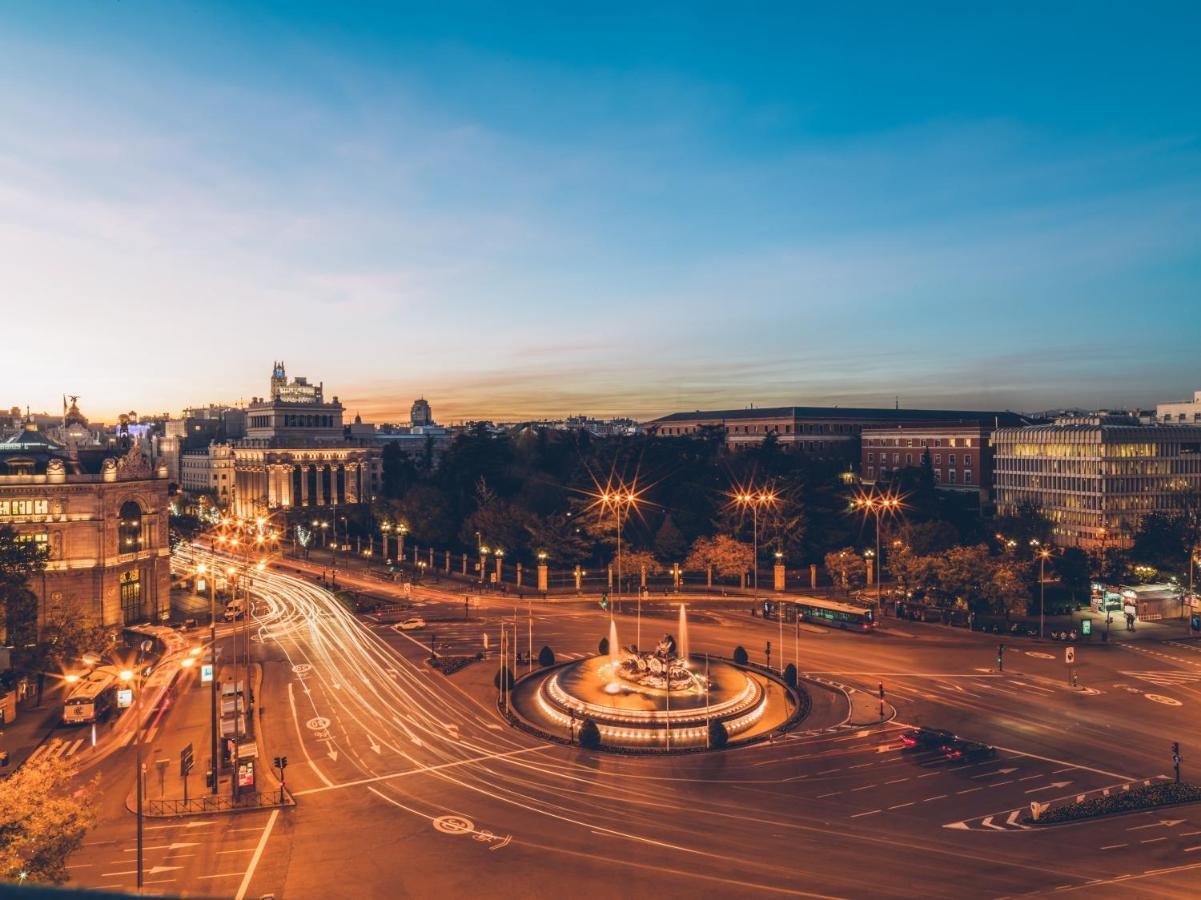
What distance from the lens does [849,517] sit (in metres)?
91.6

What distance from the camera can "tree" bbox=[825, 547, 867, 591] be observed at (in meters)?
78.4

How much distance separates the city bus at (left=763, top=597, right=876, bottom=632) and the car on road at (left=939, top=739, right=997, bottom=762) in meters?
23.9

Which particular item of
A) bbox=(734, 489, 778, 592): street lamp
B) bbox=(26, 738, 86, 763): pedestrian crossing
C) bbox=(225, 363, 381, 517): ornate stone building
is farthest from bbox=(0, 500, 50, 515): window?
bbox=(225, 363, 381, 517): ornate stone building

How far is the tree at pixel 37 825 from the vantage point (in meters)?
22.4

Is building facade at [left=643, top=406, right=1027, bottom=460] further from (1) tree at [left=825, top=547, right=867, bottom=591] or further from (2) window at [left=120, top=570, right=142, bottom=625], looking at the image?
(2) window at [left=120, top=570, right=142, bottom=625]

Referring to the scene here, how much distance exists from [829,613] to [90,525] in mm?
61055

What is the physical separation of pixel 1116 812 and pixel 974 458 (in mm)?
89940

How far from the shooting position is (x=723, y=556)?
260 ft

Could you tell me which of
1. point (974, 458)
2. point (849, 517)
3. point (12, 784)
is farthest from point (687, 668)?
point (974, 458)

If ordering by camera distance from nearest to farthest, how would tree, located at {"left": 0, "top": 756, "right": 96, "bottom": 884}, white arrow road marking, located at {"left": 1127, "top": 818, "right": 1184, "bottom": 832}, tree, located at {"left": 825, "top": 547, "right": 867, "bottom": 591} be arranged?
tree, located at {"left": 0, "top": 756, "right": 96, "bottom": 884} → white arrow road marking, located at {"left": 1127, "top": 818, "right": 1184, "bottom": 832} → tree, located at {"left": 825, "top": 547, "right": 867, "bottom": 591}

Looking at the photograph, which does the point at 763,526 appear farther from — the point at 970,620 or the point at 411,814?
the point at 411,814

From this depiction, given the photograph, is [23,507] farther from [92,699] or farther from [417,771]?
[417,771]

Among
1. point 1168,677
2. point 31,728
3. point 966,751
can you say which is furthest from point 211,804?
point 1168,677

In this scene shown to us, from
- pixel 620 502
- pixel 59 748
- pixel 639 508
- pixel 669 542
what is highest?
pixel 620 502
